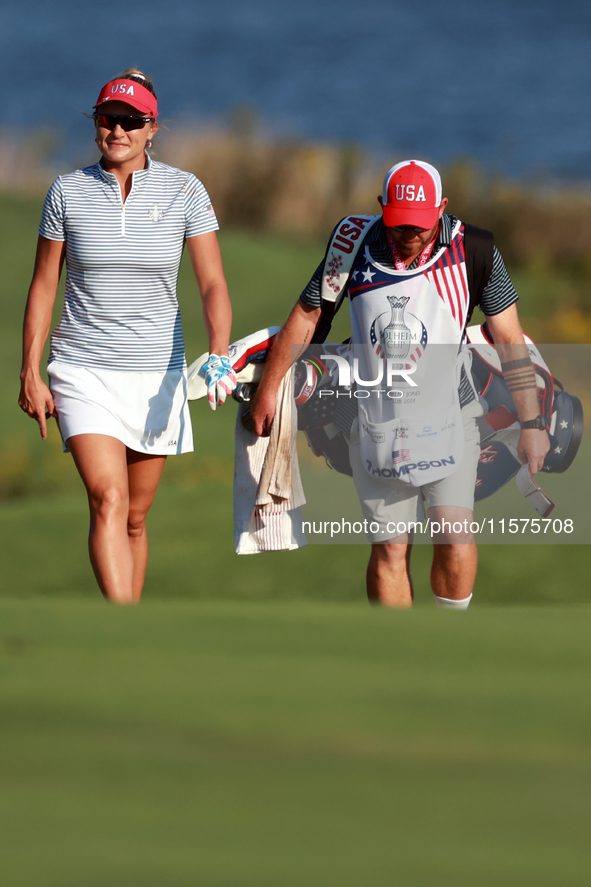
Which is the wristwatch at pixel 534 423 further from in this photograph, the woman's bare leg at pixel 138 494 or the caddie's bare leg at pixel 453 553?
the woman's bare leg at pixel 138 494

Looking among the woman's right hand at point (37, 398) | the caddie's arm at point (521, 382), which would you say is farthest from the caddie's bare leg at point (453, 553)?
the woman's right hand at point (37, 398)

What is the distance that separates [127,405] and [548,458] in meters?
1.45

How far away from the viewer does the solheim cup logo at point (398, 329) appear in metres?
3.78

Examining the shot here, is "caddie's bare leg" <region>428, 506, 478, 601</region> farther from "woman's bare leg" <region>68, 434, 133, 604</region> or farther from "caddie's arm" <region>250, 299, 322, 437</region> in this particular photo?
"woman's bare leg" <region>68, 434, 133, 604</region>

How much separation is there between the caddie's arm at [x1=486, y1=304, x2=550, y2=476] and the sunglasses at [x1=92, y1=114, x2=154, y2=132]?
1.26 m

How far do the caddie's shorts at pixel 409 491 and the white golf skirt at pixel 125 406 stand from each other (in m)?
0.60

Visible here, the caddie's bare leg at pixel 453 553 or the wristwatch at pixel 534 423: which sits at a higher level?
the wristwatch at pixel 534 423

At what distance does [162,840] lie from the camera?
145 centimetres

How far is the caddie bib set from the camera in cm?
379

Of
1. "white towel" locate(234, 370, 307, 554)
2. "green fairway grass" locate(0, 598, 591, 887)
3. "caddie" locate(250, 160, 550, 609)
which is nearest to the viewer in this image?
"green fairway grass" locate(0, 598, 591, 887)

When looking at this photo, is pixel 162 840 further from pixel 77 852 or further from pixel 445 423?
pixel 445 423

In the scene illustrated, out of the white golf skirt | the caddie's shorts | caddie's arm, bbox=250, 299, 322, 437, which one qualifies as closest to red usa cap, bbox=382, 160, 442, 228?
caddie's arm, bbox=250, 299, 322, 437

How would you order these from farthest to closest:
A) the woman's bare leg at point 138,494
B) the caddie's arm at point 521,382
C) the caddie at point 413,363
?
the caddie's arm at point 521,382 → the woman's bare leg at point 138,494 → the caddie at point 413,363

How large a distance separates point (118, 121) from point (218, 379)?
82 cm
